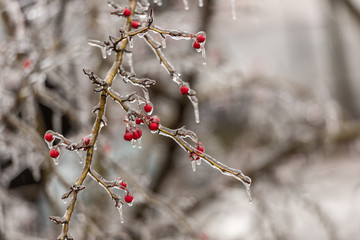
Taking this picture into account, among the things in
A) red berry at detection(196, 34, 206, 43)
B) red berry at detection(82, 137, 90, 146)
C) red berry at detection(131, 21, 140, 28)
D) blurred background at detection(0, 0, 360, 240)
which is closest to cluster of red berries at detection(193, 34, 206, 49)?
red berry at detection(196, 34, 206, 43)

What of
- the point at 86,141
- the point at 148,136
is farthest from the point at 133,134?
the point at 148,136

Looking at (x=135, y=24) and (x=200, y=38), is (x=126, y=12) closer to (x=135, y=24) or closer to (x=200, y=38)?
(x=135, y=24)

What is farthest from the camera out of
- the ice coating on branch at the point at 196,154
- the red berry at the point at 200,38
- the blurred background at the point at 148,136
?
the blurred background at the point at 148,136

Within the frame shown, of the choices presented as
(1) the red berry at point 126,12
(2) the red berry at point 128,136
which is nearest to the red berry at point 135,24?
(1) the red berry at point 126,12

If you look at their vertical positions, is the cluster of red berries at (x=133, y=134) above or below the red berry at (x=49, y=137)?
above

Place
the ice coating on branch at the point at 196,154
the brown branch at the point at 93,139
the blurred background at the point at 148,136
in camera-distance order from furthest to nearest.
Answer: the blurred background at the point at 148,136 → the ice coating on branch at the point at 196,154 → the brown branch at the point at 93,139

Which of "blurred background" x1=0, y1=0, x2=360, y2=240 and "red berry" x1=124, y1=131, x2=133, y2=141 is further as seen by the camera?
"blurred background" x1=0, y1=0, x2=360, y2=240

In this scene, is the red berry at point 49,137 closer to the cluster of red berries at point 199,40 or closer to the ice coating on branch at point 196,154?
the ice coating on branch at point 196,154

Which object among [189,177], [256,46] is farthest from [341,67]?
[189,177]

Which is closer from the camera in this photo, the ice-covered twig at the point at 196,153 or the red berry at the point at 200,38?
the ice-covered twig at the point at 196,153

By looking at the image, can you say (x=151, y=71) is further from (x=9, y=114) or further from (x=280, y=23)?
(x=280, y=23)

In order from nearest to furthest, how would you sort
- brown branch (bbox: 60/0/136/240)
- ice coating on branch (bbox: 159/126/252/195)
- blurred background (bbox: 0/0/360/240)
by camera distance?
brown branch (bbox: 60/0/136/240) < ice coating on branch (bbox: 159/126/252/195) < blurred background (bbox: 0/0/360/240)

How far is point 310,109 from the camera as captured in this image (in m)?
4.45

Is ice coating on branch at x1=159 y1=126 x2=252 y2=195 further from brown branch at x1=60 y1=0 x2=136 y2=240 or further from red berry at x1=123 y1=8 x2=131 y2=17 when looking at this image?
red berry at x1=123 y1=8 x2=131 y2=17
